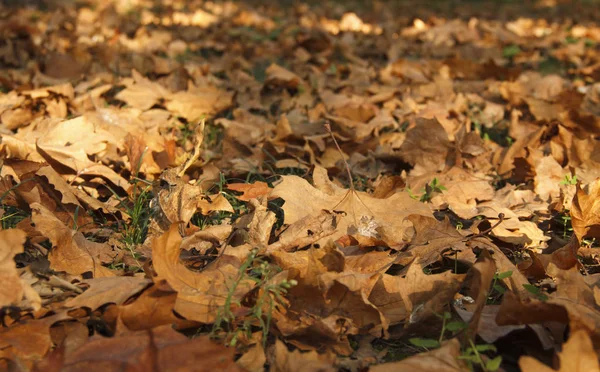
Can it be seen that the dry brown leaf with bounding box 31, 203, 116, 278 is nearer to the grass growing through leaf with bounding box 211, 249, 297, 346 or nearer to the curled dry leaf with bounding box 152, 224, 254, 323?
the curled dry leaf with bounding box 152, 224, 254, 323

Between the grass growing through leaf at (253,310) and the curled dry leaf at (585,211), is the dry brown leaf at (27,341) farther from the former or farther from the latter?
the curled dry leaf at (585,211)

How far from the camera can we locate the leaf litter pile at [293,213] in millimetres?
1364

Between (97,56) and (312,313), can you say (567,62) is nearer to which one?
(97,56)

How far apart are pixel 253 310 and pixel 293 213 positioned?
461mm

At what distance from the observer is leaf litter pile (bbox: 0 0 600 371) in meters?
1.36

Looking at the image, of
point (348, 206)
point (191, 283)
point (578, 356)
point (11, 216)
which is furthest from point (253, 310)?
point (11, 216)

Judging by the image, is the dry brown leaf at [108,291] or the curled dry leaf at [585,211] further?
the curled dry leaf at [585,211]

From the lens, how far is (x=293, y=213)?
1.82 m

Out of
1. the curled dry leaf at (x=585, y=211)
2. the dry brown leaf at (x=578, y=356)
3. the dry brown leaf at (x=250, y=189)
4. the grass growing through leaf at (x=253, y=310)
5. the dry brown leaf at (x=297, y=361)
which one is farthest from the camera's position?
the dry brown leaf at (x=250, y=189)

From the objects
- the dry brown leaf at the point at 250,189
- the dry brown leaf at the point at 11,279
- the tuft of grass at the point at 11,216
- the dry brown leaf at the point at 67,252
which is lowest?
the tuft of grass at the point at 11,216

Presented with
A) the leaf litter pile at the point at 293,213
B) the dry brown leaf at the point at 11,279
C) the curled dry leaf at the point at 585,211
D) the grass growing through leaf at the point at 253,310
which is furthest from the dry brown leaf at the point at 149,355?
the curled dry leaf at the point at 585,211

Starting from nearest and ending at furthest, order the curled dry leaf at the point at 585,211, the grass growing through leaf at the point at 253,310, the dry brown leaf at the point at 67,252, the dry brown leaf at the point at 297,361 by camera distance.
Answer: the dry brown leaf at the point at 297,361
the grass growing through leaf at the point at 253,310
the dry brown leaf at the point at 67,252
the curled dry leaf at the point at 585,211

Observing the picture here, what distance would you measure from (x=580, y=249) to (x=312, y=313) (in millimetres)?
922

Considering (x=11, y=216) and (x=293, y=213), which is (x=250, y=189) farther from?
(x=11, y=216)
